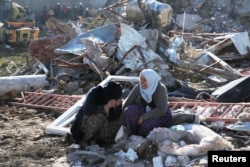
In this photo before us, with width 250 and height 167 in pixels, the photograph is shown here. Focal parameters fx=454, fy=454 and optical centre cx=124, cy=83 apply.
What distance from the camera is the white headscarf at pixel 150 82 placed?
18.4ft

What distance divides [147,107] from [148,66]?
132 inches

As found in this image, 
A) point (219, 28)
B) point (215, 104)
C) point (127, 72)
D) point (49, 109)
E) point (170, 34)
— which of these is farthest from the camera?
point (219, 28)

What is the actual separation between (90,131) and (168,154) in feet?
3.64

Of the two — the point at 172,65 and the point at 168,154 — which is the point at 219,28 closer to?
the point at 172,65

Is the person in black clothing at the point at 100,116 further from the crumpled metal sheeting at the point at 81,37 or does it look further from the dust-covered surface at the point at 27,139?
the crumpled metal sheeting at the point at 81,37

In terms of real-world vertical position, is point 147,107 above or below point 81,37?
below

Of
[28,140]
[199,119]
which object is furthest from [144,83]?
[28,140]

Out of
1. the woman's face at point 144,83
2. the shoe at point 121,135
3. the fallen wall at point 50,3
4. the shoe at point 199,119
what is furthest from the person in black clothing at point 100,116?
the fallen wall at point 50,3

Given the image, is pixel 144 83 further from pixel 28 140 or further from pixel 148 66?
pixel 148 66

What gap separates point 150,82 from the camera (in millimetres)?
5629

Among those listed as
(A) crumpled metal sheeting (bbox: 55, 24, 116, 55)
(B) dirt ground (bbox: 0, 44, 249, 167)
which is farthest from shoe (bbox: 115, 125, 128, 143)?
(A) crumpled metal sheeting (bbox: 55, 24, 116, 55)

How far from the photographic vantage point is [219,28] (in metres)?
19.7

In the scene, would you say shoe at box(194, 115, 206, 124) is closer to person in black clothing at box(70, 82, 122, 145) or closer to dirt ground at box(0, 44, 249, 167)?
dirt ground at box(0, 44, 249, 167)

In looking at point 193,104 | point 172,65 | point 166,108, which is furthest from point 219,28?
point 166,108
